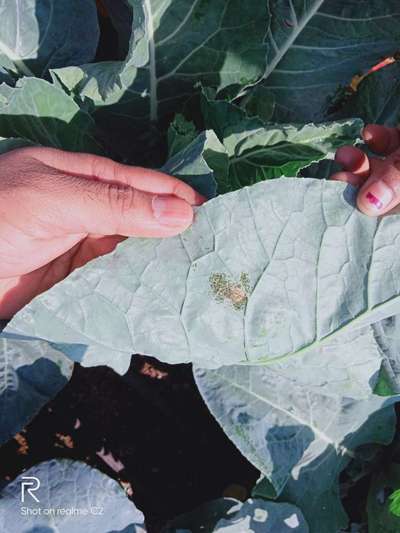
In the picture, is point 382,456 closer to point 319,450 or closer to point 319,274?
point 319,450

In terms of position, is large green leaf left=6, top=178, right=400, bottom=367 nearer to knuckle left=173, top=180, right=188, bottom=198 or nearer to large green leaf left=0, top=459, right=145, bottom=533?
knuckle left=173, top=180, right=188, bottom=198

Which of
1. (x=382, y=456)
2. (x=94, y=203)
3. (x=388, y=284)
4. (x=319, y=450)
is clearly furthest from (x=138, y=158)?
(x=382, y=456)

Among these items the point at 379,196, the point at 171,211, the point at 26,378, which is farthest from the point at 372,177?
the point at 26,378

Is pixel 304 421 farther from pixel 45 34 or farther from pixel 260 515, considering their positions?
pixel 45 34

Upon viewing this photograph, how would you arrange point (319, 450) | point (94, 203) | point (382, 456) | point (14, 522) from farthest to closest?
point (382, 456)
point (319, 450)
point (14, 522)
point (94, 203)

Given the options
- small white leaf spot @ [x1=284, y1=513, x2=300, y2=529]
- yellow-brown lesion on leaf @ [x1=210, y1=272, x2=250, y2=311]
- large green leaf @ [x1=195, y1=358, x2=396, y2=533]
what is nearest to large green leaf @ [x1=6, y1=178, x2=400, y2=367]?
yellow-brown lesion on leaf @ [x1=210, y1=272, x2=250, y2=311]

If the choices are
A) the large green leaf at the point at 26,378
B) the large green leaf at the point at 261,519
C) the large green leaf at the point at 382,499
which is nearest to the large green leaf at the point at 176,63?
the large green leaf at the point at 26,378

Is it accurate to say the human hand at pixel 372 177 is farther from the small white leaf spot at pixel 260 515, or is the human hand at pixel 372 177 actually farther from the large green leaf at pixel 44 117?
the small white leaf spot at pixel 260 515
